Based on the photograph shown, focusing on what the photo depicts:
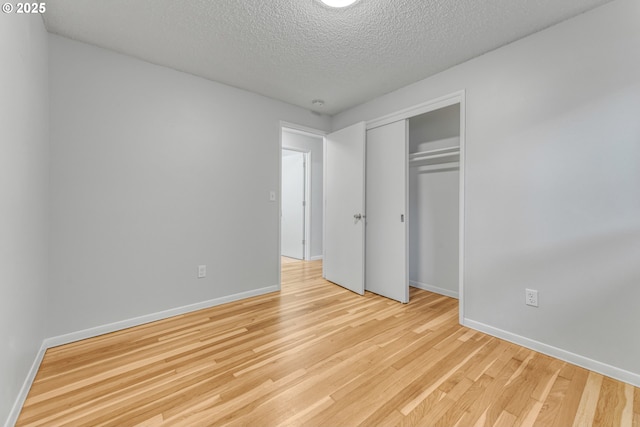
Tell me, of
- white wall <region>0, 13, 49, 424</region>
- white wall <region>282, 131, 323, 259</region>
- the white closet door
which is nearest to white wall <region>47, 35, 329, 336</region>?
white wall <region>0, 13, 49, 424</region>

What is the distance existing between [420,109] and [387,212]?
3.69 feet

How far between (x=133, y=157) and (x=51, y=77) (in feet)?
2.37

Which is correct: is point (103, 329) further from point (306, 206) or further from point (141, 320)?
point (306, 206)

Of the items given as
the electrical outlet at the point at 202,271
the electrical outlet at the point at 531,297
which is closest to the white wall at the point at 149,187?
the electrical outlet at the point at 202,271

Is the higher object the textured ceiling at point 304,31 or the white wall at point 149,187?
the textured ceiling at point 304,31

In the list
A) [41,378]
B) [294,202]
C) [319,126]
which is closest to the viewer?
[41,378]

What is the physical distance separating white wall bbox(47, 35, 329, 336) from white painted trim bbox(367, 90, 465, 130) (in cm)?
123

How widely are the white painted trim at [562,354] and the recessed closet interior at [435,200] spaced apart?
90 centimetres

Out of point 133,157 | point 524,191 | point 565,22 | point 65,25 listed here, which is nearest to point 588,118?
point 524,191

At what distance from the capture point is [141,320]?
91.9 inches

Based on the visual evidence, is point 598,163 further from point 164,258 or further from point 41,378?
point 41,378

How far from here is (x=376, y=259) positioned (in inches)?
125

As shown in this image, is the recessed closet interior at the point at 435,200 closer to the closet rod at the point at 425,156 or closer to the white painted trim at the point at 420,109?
the closet rod at the point at 425,156

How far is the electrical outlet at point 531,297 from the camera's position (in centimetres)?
195
